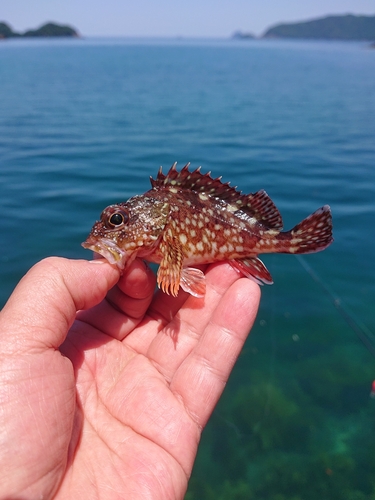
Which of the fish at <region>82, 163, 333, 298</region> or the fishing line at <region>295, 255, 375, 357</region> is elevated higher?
the fish at <region>82, 163, 333, 298</region>

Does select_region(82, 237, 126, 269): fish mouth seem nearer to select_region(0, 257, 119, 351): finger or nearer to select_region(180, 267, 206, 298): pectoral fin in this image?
select_region(0, 257, 119, 351): finger

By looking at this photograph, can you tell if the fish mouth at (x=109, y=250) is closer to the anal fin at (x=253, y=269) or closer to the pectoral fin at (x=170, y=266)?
the pectoral fin at (x=170, y=266)

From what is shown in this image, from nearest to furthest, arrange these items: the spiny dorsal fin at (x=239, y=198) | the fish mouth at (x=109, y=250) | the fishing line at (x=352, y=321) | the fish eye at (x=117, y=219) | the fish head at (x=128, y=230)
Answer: the fish mouth at (x=109, y=250), the fish head at (x=128, y=230), the fish eye at (x=117, y=219), the spiny dorsal fin at (x=239, y=198), the fishing line at (x=352, y=321)

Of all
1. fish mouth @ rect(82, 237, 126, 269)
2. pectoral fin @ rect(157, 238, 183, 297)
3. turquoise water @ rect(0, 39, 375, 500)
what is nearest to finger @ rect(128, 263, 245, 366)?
pectoral fin @ rect(157, 238, 183, 297)

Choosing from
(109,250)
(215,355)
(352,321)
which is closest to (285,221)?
(352,321)

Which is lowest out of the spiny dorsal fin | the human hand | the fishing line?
the fishing line

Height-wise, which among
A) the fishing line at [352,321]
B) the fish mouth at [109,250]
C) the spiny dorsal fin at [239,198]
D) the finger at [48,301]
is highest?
the spiny dorsal fin at [239,198]

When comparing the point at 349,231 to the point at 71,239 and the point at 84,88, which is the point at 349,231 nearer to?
the point at 71,239

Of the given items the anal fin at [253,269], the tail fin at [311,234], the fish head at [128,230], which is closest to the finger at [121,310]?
the fish head at [128,230]
